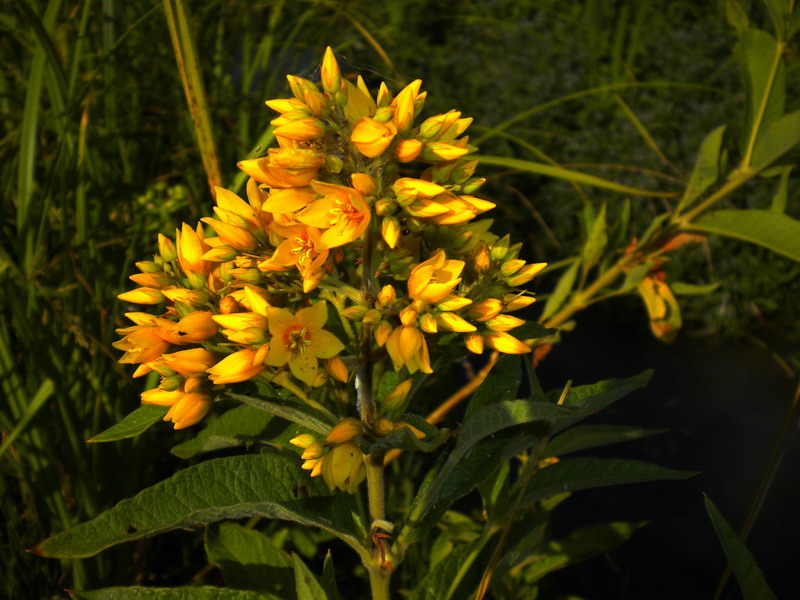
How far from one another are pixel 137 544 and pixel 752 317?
7.14 feet

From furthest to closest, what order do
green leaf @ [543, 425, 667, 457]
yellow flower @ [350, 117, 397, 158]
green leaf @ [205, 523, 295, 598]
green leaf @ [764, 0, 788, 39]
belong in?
green leaf @ [764, 0, 788, 39] → green leaf @ [205, 523, 295, 598] → green leaf @ [543, 425, 667, 457] → yellow flower @ [350, 117, 397, 158]

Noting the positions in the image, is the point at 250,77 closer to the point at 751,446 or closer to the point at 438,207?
→ the point at 438,207

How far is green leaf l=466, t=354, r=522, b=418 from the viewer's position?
101 cm

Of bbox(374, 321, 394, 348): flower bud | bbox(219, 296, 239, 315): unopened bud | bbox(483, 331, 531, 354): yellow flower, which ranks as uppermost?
bbox(219, 296, 239, 315): unopened bud

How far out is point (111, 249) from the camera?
5.34 ft

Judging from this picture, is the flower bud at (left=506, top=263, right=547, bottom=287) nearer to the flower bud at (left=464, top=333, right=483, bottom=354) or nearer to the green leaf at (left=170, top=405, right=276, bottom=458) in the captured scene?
the flower bud at (left=464, top=333, right=483, bottom=354)

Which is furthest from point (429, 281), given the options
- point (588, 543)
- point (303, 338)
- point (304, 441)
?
point (588, 543)

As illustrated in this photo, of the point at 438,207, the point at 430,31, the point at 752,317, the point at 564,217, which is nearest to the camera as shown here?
the point at 438,207

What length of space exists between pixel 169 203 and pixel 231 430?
0.77 meters

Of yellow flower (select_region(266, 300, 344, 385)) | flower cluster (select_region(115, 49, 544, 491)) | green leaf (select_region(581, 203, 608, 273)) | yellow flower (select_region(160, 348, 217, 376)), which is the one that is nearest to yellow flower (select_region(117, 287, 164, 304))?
flower cluster (select_region(115, 49, 544, 491))

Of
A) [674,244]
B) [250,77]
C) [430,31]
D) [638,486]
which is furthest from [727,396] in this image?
[430,31]

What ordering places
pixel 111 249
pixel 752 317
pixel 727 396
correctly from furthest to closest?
pixel 752 317, pixel 727 396, pixel 111 249

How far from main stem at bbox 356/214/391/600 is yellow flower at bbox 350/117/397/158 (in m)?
0.09

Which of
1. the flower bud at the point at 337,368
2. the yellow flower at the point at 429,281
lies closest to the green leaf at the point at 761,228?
the yellow flower at the point at 429,281
